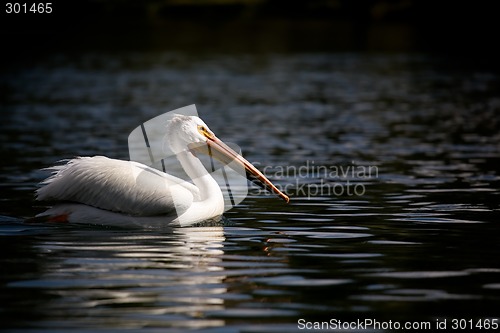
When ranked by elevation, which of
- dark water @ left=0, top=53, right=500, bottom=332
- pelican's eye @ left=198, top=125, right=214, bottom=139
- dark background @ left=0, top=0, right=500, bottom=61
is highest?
dark background @ left=0, top=0, right=500, bottom=61

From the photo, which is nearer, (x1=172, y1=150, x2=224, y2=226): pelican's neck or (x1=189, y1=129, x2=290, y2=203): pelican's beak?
(x1=172, y1=150, x2=224, y2=226): pelican's neck

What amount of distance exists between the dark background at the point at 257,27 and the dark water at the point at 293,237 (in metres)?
23.8

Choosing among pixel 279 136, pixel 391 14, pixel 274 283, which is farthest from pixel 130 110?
pixel 391 14

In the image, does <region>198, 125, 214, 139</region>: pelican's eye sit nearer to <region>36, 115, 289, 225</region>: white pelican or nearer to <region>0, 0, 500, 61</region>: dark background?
<region>36, 115, 289, 225</region>: white pelican

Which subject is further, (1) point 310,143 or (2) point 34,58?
(2) point 34,58

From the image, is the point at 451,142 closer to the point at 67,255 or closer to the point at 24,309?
the point at 67,255

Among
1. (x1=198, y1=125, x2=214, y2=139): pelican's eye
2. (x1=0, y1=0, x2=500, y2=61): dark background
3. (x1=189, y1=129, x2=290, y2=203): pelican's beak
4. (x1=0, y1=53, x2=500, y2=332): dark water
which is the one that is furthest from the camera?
→ (x1=0, y1=0, x2=500, y2=61): dark background

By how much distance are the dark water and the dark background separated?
78.0 ft

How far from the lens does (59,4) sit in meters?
78.3

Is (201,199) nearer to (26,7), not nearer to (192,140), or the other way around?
(192,140)

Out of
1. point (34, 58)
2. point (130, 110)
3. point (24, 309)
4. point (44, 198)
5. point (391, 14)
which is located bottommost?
point (24, 309)

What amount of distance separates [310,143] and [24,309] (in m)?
11.2

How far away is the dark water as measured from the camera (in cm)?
616

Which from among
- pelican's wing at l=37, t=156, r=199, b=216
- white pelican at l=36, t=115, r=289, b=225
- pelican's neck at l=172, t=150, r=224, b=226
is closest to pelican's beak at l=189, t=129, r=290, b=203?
pelican's neck at l=172, t=150, r=224, b=226
